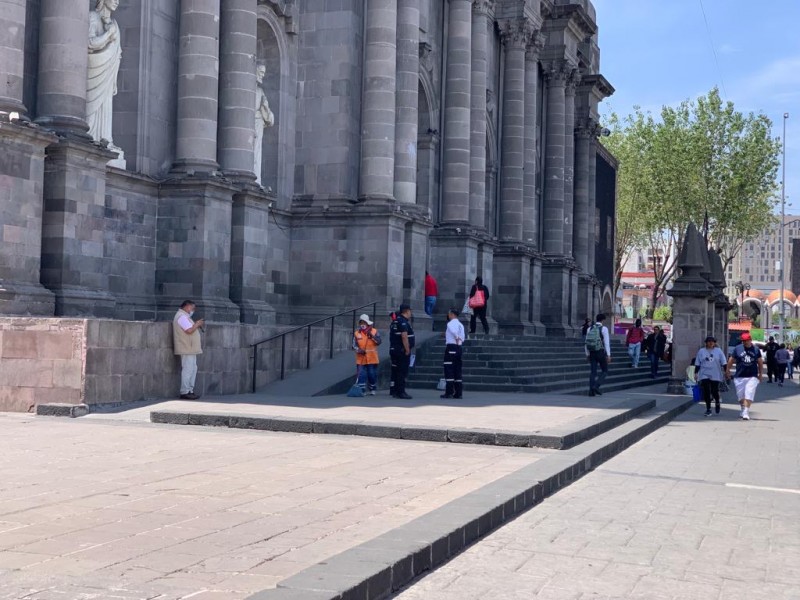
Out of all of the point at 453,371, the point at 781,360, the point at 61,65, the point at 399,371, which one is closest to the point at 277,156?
the point at 399,371

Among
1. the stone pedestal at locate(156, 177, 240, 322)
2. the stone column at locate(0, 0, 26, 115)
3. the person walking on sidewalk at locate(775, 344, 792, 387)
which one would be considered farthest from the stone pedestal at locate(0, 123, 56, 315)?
the person walking on sidewalk at locate(775, 344, 792, 387)

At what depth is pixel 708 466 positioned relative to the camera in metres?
13.3

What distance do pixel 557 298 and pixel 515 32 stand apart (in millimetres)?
10484

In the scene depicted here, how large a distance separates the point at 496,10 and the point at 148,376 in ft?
91.2

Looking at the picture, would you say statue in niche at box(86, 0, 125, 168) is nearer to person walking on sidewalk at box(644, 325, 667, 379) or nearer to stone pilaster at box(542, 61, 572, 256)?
person walking on sidewalk at box(644, 325, 667, 379)

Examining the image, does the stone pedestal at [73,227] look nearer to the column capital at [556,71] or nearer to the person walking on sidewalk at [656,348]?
the person walking on sidewalk at [656,348]

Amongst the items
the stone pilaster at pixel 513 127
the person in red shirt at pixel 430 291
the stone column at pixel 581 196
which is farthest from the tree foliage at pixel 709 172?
the person in red shirt at pixel 430 291

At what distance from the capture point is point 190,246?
74.6 ft

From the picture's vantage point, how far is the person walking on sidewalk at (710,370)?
22.7 m

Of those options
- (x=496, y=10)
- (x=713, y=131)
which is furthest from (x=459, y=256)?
(x=713, y=131)

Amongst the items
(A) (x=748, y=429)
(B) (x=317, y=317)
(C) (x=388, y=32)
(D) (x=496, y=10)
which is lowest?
(A) (x=748, y=429)

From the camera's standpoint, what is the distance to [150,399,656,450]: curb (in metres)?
13.3

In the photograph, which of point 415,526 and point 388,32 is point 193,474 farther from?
point 388,32

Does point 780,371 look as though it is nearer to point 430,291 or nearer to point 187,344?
point 430,291
